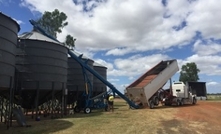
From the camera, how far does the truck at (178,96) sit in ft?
100

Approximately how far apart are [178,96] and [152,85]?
6.80m

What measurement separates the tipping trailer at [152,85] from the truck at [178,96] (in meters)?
1.37

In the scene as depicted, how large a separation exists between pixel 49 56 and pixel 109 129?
885 centimetres

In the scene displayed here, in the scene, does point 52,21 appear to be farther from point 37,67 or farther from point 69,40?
point 37,67

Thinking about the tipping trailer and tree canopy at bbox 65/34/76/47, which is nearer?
the tipping trailer

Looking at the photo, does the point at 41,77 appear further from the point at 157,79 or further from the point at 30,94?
the point at 157,79

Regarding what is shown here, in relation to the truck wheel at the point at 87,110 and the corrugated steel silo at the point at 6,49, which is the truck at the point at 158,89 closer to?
the truck wheel at the point at 87,110

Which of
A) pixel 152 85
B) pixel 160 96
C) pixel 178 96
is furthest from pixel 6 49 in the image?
pixel 178 96

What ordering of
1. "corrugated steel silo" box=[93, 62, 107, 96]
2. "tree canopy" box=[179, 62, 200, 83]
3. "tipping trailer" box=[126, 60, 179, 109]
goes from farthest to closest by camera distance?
1. "tree canopy" box=[179, 62, 200, 83]
2. "corrugated steel silo" box=[93, 62, 107, 96]
3. "tipping trailer" box=[126, 60, 179, 109]

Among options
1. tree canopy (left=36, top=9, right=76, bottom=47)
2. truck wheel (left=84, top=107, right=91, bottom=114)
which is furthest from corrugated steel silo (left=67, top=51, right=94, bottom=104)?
tree canopy (left=36, top=9, right=76, bottom=47)

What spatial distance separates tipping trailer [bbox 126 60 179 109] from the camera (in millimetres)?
26609

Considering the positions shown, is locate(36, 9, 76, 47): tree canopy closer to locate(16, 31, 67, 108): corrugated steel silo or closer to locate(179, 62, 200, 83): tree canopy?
locate(16, 31, 67, 108): corrugated steel silo

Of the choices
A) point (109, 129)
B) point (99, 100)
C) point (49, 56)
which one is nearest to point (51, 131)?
point (109, 129)

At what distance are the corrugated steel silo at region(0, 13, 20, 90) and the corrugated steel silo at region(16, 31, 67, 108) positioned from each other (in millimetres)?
3408
